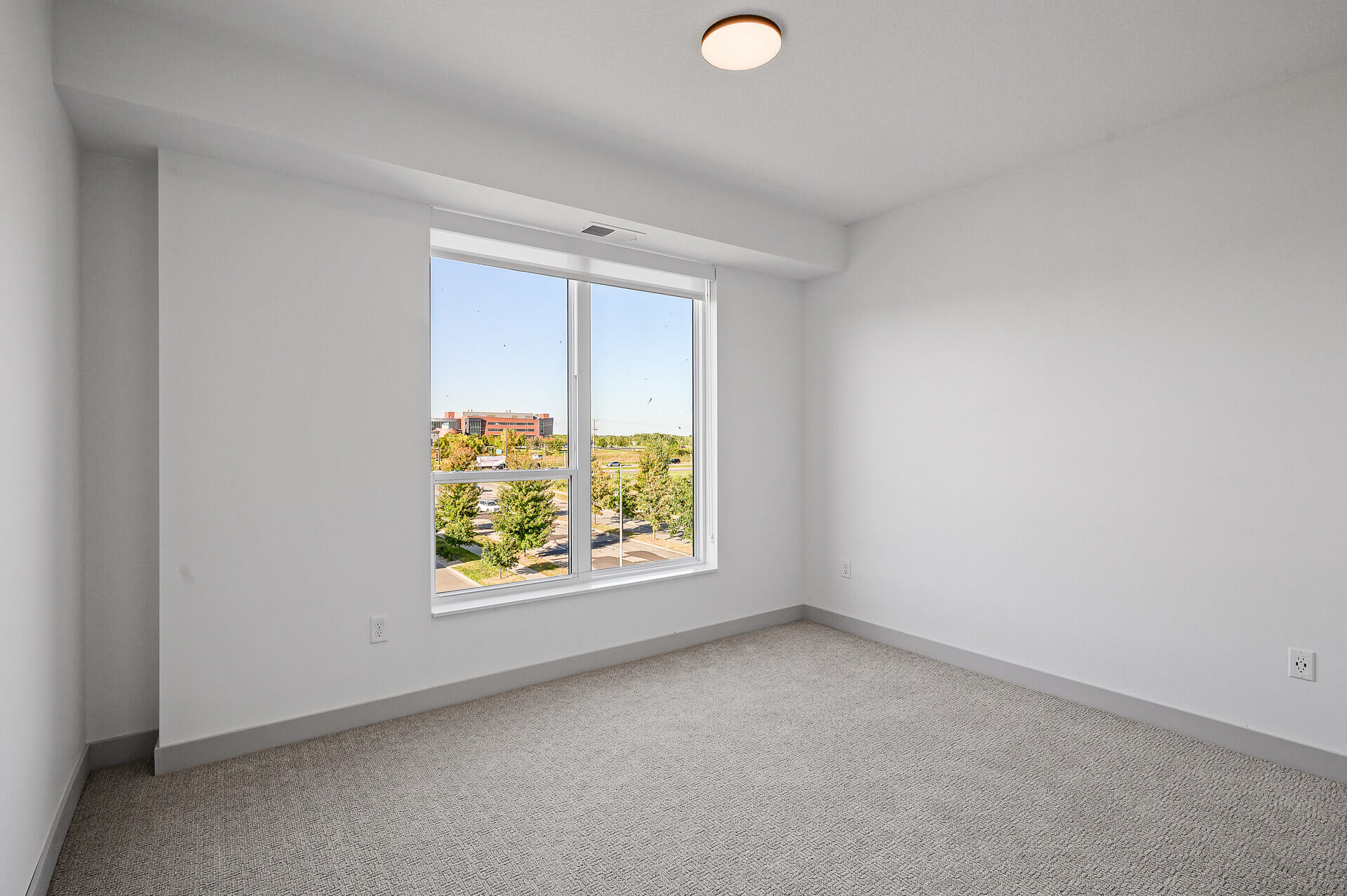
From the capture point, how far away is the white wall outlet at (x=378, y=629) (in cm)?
307

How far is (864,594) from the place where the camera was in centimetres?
447

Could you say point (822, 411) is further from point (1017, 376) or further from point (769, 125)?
point (769, 125)

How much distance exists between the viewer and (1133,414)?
3168 mm

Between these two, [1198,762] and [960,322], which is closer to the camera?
[1198,762]

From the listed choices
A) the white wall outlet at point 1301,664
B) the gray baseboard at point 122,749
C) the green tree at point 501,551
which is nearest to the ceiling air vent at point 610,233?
the green tree at point 501,551

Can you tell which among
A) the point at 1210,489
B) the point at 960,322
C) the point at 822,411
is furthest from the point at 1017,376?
the point at 822,411

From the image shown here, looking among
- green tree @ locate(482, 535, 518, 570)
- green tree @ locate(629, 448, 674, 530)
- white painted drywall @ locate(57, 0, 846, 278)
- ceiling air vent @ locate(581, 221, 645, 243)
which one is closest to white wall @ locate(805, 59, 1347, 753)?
green tree @ locate(629, 448, 674, 530)

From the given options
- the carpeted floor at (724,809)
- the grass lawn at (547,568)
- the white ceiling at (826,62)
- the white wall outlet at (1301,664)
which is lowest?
the carpeted floor at (724,809)

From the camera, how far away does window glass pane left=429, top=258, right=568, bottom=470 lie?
3.53m

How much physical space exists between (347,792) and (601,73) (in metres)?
2.91

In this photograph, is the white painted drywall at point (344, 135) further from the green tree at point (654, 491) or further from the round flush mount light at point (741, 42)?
the green tree at point (654, 491)

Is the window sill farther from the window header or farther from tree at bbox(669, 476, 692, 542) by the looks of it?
the window header

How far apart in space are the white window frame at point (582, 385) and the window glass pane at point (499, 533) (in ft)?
0.16

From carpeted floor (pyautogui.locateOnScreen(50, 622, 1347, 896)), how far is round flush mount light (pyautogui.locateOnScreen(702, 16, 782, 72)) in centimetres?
269
